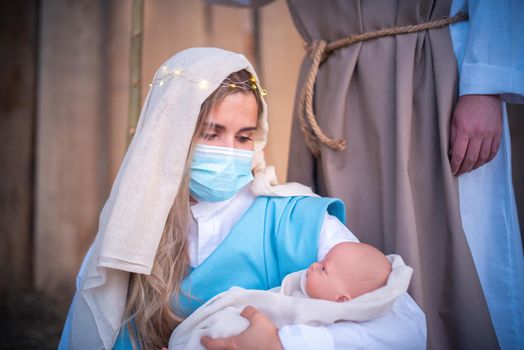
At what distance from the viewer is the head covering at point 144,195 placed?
140 cm

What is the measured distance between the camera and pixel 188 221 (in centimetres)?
163

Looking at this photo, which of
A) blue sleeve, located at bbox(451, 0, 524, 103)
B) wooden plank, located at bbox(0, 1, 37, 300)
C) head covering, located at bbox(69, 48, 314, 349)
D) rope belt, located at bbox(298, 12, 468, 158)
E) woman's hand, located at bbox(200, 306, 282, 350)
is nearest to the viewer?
woman's hand, located at bbox(200, 306, 282, 350)

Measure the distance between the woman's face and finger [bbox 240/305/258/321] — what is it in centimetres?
57

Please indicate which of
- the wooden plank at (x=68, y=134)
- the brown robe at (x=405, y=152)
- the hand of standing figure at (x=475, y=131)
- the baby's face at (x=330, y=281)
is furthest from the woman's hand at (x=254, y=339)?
the wooden plank at (x=68, y=134)

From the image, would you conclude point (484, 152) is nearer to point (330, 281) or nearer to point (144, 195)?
point (330, 281)

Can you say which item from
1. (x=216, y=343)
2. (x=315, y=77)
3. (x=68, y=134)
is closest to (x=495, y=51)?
(x=315, y=77)

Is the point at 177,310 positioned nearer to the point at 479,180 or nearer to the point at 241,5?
the point at 479,180

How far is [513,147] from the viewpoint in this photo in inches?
97.8

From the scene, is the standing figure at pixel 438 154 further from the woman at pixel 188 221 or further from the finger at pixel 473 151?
the woman at pixel 188 221

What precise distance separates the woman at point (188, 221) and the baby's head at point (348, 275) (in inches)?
5.7

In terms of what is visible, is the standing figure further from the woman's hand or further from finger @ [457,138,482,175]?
the woman's hand

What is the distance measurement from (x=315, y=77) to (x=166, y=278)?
3.42 ft

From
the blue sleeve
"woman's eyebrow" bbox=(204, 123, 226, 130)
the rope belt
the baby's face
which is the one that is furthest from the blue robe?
"woman's eyebrow" bbox=(204, 123, 226, 130)

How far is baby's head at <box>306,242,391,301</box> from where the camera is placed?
1.26 metres
